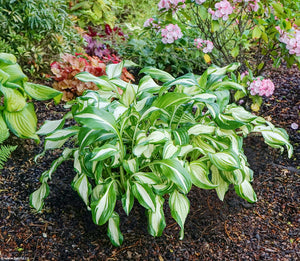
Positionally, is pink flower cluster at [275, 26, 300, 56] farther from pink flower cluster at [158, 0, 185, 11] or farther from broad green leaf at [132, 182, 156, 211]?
broad green leaf at [132, 182, 156, 211]

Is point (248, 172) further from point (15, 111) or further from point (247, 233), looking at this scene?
point (15, 111)

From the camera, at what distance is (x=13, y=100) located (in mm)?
2088

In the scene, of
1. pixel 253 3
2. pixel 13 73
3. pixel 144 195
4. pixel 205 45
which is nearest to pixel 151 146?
pixel 144 195

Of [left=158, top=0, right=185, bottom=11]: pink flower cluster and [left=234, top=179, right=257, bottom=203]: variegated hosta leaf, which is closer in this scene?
[left=234, top=179, right=257, bottom=203]: variegated hosta leaf

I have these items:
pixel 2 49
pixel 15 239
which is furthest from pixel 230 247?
pixel 2 49

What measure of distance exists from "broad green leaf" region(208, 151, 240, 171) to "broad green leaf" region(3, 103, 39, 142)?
3.53 ft

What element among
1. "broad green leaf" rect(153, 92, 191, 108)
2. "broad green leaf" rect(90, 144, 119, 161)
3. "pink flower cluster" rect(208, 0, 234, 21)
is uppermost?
"pink flower cluster" rect(208, 0, 234, 21)

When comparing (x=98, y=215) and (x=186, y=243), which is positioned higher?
(x=98, y=215)

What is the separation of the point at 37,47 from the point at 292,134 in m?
2.64

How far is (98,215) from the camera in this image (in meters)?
1.87

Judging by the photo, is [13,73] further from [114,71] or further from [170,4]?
[170,4]

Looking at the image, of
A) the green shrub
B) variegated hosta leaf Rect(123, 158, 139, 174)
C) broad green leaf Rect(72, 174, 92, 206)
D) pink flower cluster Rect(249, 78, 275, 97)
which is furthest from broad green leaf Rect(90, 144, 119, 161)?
the green shrub

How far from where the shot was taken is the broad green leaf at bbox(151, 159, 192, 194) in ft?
5.75

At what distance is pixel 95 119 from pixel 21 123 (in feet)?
2.14
